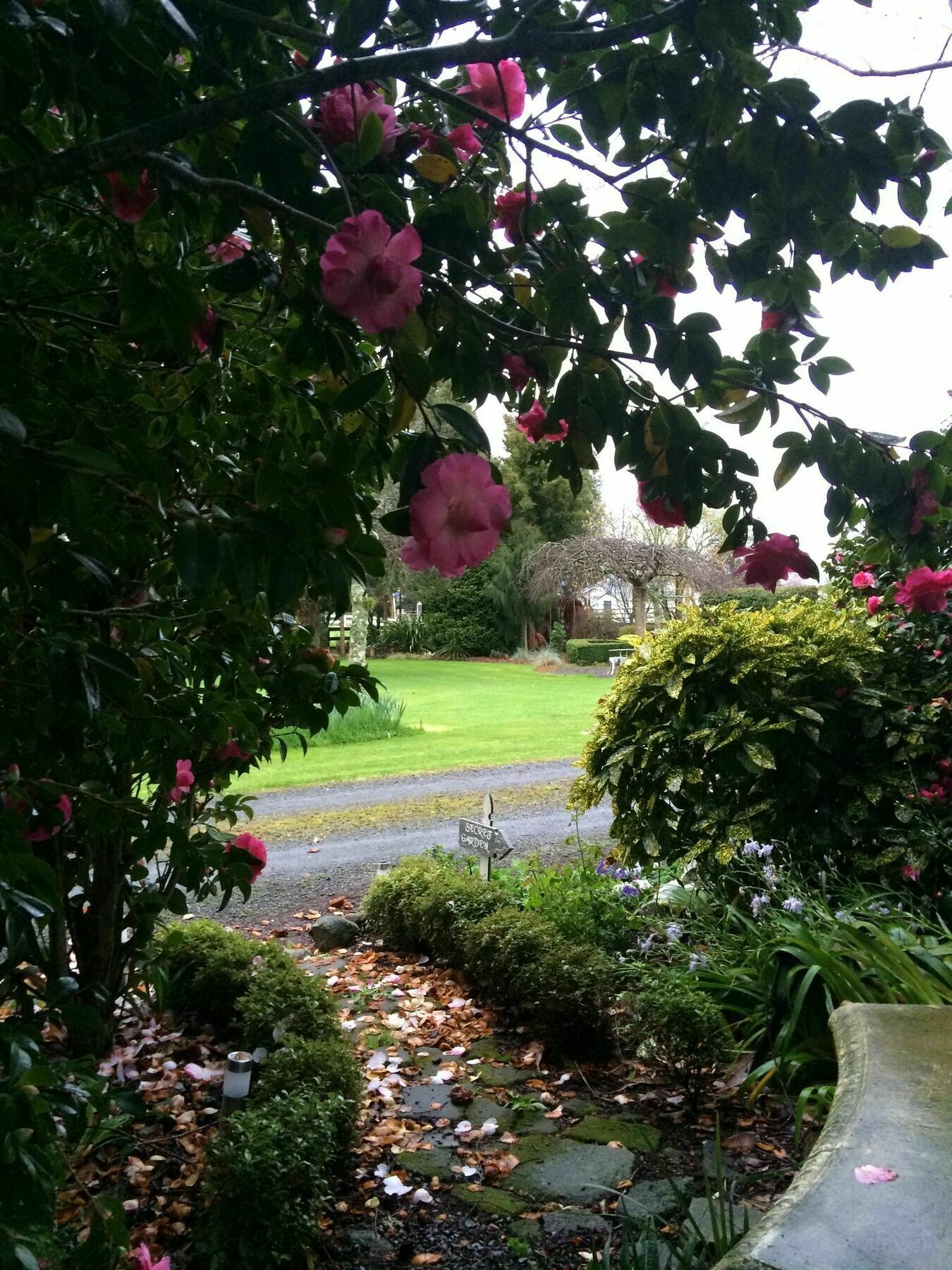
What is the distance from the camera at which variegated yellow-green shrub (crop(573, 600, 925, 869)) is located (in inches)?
110

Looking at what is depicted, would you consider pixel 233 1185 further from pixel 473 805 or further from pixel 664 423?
pixel 473 805

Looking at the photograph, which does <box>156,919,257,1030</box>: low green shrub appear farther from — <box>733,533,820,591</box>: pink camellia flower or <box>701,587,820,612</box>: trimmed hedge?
<box>701,587,820,612</box>: trimmed hedge

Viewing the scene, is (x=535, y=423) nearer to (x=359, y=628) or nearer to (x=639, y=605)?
(x=639, y=605)

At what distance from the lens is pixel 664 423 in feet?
2.94

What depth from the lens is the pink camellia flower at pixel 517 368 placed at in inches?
39.6

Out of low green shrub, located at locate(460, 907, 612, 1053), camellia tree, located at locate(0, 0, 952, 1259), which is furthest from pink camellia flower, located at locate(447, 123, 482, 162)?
low green shrub, located at locate(460, 907, 612, 1053)

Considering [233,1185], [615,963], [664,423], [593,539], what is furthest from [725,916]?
[593,539]

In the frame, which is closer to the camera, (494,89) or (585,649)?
(494,89)

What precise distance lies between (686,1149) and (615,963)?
2.29ft

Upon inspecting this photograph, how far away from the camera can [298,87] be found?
71 cm

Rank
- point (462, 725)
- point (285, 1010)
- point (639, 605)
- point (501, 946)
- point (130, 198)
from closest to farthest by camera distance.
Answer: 1. point (130, 198)
2. point (285, 1010)
3. point (501, 946)
4. point (639, 605)
5. point (462, 725)

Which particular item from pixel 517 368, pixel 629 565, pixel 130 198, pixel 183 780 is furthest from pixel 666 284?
pixel 629 565

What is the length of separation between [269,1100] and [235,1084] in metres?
0.07

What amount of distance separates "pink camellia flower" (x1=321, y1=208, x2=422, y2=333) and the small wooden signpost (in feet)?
8.96
